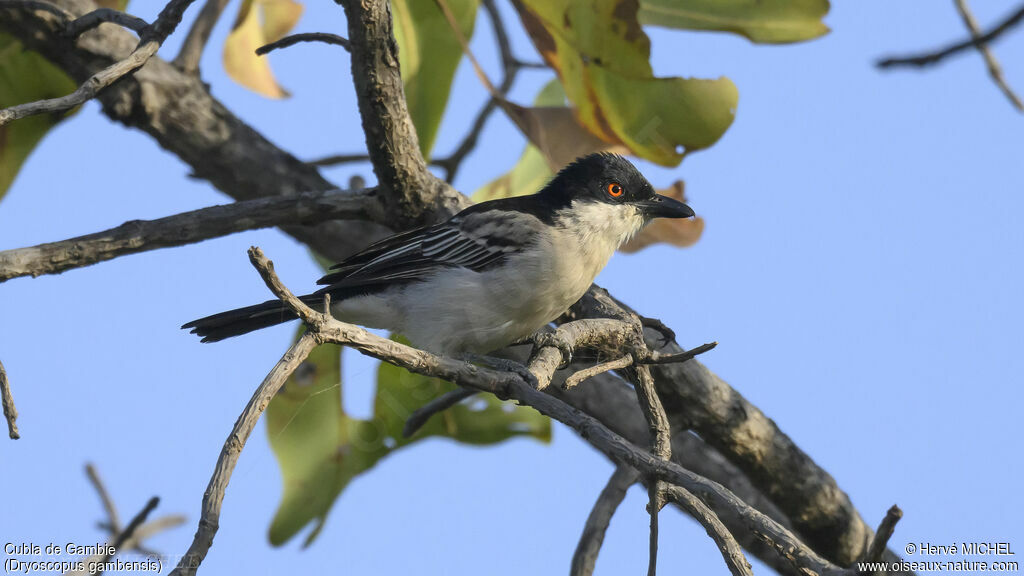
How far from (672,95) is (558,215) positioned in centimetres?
95

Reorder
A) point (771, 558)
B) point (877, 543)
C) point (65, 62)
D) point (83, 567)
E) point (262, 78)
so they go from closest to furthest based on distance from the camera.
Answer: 1. point (877, 543)
2. point (83, 567)
3. point (65, 62)
4. point (771, 558)
5. point (262, 78)

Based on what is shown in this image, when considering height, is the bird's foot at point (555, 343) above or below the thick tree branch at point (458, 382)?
above

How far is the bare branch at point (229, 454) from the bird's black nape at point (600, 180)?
3.00 m

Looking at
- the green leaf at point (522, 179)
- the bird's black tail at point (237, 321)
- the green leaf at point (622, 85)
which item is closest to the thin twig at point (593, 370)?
the bird's black tail at point (237, 321)

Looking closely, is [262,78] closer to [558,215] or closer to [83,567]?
[558,215]

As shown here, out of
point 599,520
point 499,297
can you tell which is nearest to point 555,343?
point 499,297

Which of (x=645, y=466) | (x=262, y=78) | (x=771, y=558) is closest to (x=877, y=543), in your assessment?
(x=645, y=466)

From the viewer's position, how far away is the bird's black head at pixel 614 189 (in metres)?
5.64

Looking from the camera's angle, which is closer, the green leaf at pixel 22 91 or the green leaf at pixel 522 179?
the green leaf at pixel 22 91

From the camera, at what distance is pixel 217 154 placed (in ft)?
20.3

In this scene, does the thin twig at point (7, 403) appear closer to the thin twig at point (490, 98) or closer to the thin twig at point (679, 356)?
the thin twig at point (679, 356)

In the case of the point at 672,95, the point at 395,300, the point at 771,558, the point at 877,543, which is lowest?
the point at 877,543

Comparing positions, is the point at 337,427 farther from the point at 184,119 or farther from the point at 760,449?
the point at 760,449

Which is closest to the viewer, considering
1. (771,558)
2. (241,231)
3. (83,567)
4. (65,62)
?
(83,567)
